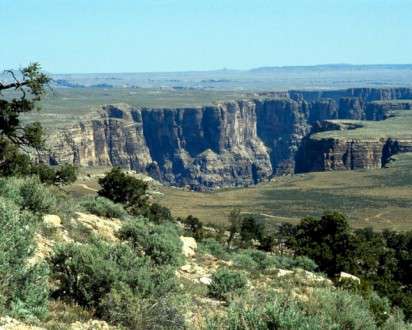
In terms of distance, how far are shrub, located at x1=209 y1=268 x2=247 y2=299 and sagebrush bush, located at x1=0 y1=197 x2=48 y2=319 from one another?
5.12 metres

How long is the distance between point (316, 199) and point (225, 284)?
84.9m

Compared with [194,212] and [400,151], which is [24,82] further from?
[400,151]

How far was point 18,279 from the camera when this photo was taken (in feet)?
29.2

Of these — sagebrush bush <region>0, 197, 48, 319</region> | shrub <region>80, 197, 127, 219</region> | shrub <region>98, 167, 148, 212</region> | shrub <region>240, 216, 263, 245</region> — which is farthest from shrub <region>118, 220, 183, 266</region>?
shrub <region>240, 216, 263, 245</region>

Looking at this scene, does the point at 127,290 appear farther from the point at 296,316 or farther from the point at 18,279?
the point at 296,316

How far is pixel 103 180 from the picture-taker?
130 feet

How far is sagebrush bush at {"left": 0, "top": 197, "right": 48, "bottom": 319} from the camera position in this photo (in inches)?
328

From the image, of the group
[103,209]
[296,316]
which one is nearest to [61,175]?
[103,209]

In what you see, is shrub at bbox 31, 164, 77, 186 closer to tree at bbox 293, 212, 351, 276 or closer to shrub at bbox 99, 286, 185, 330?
tree at bbox 293, 212, 351, 276

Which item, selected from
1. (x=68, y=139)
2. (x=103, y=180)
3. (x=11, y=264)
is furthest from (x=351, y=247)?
(x=68, y=139)

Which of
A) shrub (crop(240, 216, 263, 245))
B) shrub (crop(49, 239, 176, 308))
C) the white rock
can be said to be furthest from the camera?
shrub (crop(240, 216, 263, 245))

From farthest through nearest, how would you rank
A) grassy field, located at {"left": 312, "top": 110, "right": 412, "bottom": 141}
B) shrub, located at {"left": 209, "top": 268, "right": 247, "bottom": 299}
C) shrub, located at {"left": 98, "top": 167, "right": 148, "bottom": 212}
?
grassy field, located at {"left": 312, "top": 110, "right": 412, "bottom": 141}, shrub, located at {"left": 98, "top": 167, "right": 148, "bottom": 212}, shrub, located at {"left": 209, "top": 268, "right": 247, "bottom": 299}

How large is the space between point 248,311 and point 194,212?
249 ft

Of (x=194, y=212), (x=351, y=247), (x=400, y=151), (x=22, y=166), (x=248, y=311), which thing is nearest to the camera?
(x=248, y=311)
